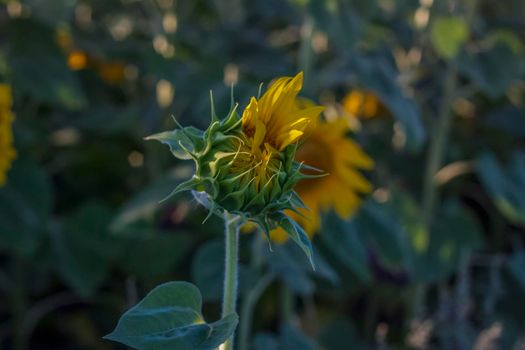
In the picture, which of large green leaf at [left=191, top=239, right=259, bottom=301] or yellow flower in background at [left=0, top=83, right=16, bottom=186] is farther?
yellow flower in background at [left=0, top=83, right=16, bottom=186]

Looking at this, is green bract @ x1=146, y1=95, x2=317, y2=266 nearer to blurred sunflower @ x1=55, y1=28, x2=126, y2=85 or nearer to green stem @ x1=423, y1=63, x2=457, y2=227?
green stem @ x1=423, y1=63, x2=457, y2=227

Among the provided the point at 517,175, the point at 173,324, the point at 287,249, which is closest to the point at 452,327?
the point at 517,175

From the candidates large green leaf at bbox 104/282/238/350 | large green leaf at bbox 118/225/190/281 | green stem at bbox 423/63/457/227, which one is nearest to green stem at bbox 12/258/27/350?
large green leaf at bbox 118/225/190/281

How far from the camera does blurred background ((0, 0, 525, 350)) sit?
1704 mm

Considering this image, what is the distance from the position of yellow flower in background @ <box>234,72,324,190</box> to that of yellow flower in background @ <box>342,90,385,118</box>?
135 centimetres

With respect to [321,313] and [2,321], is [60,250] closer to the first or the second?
[2,321]

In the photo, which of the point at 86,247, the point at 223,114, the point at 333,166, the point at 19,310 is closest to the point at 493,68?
the point at 333,166

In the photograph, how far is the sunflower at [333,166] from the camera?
1.62 metres

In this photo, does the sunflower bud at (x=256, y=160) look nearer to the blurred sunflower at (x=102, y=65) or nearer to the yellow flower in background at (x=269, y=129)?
the yellow flower in background at (x=269, y=129)

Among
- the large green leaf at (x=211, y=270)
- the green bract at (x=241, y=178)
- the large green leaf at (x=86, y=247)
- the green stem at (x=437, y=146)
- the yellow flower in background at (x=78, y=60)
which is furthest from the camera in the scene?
the yellow flower in background at (x=78, y=60)

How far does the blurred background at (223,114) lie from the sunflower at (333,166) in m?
0.02

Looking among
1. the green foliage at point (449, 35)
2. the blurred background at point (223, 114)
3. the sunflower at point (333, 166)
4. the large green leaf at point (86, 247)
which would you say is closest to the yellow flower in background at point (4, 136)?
the blurred background at point (223, 114)

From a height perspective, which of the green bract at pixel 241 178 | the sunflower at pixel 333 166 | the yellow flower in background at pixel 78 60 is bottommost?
the sunflower at pixel 333 166

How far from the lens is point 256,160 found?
0.71 m
